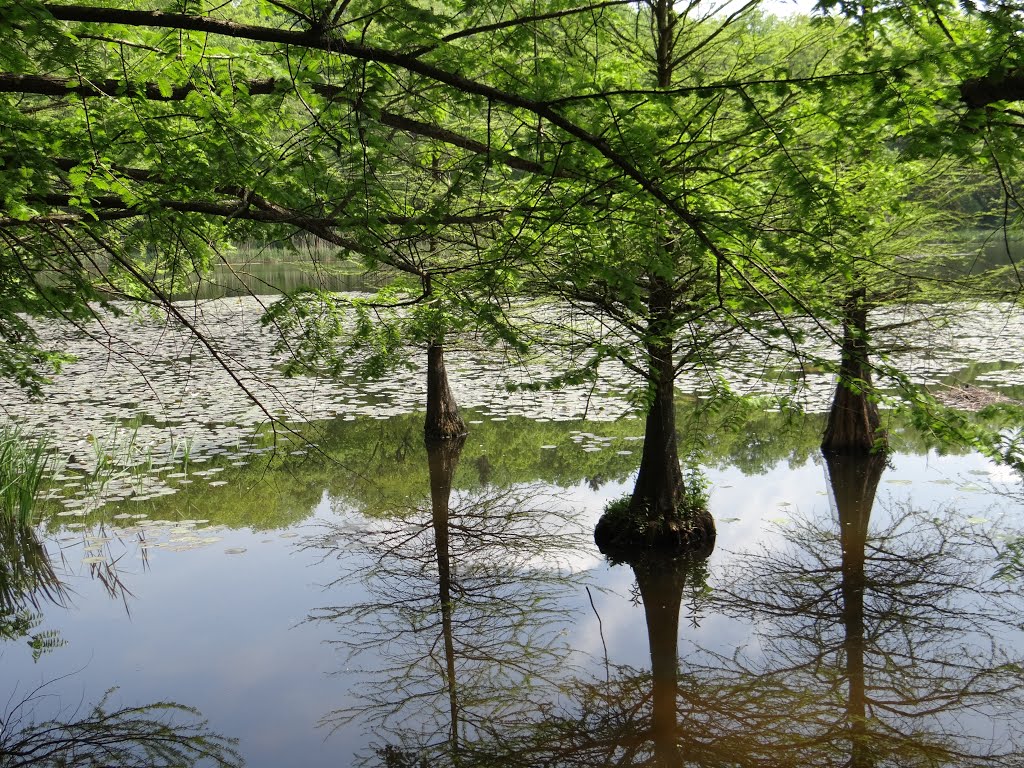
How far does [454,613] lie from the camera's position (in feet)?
23.9

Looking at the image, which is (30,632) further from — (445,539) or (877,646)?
(877,646)

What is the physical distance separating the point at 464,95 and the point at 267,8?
3.56 ft

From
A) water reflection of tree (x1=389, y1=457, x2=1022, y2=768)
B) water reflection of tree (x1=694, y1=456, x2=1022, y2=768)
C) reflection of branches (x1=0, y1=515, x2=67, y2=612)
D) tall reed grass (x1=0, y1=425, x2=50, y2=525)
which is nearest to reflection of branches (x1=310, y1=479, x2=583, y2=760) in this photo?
water reflection of tree (x1=389, y1=457, x2=1022, y2=768)

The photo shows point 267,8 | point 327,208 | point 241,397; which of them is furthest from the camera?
point 241,397

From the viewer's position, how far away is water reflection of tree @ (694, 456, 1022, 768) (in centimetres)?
530

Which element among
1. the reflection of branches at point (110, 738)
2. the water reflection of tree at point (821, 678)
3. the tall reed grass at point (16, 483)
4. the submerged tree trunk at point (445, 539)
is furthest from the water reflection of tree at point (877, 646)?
the tall reed grass at point (16, 483)

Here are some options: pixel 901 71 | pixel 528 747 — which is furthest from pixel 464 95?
pixel 528 747

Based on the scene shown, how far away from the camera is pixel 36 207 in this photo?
448cm

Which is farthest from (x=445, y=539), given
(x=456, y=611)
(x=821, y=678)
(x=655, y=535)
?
(x=821, y=678)

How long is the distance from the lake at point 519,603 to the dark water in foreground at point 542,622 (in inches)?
1.1

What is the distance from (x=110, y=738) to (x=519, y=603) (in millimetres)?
3284

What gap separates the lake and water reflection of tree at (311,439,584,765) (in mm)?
28

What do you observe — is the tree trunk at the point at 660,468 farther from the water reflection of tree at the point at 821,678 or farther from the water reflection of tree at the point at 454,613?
the water reflection of tree at the point at 454,613

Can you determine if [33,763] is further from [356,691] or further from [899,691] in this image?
[899,691]
